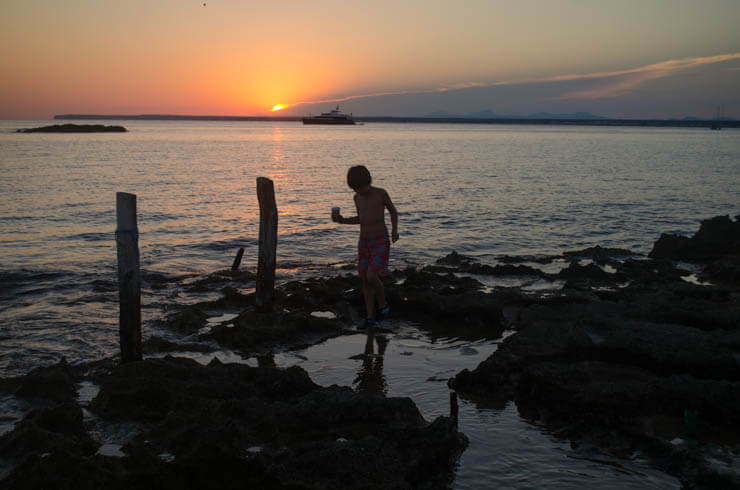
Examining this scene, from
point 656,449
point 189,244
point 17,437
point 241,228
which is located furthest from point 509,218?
point 17,437

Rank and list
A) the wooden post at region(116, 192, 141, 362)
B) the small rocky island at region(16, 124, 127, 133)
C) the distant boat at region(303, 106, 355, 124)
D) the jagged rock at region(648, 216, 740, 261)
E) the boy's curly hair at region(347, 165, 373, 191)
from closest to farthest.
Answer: the wooden post at region(116, 192, 141, 362) < the boy's curly hair at region(347, 165, 373, 191) < the jagged rock at region(648, 216, 740, 261) < the small rocky island at region(16, 124, 127, 133) < the distant boat at region(303, 106, 355, 124)

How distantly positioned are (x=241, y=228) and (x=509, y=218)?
9.68 meters

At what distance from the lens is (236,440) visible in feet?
16.0

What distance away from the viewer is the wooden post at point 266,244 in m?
9.17

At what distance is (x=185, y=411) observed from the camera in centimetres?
560

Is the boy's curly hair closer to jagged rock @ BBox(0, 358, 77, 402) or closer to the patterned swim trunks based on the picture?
the patterned swim trunks

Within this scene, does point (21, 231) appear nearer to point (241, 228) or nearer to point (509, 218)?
point (241, 228)

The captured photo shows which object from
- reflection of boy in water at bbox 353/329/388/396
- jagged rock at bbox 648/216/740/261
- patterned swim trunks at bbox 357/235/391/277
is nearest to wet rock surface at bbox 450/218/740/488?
reflection of boy in water at bbox 353/329/388/396

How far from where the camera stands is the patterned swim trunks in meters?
8.17

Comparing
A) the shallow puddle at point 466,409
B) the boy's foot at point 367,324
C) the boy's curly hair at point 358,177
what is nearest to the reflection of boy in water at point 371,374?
the shallow puddle at point 466,409

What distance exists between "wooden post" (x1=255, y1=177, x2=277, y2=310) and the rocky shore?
0.87 ft

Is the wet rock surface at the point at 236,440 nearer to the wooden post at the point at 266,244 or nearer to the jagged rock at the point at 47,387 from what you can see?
the jagged rock at the point at 47,387

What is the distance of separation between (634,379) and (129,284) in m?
5.73

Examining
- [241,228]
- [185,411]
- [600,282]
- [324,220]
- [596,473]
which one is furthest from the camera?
[324,220]
